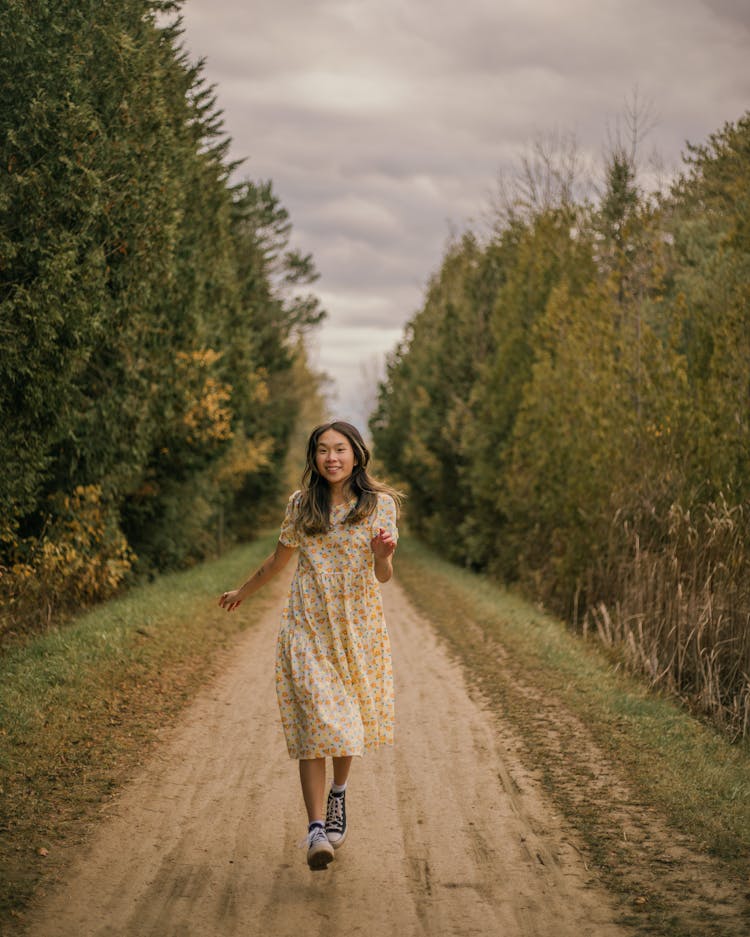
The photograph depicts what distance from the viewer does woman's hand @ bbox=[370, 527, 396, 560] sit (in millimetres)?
5054

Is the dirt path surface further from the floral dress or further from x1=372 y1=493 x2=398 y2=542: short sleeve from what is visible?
x1=372 y1=493 x2=398 y2=542: short sleeve

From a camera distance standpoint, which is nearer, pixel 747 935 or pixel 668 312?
pixel 747 935

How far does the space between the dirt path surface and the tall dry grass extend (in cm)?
342

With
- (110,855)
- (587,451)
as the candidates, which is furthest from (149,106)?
(110,855)

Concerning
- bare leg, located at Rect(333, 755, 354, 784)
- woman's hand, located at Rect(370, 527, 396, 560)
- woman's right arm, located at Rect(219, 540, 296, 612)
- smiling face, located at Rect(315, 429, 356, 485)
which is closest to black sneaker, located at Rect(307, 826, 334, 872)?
bare leg, located at Rect(333, 755, 354, 784)

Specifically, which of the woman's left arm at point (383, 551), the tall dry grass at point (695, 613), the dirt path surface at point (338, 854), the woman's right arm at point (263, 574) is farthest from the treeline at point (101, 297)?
the tall dry grass at point (695, 613)

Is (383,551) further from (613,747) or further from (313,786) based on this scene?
(613,747)

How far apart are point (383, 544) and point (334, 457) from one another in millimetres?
569

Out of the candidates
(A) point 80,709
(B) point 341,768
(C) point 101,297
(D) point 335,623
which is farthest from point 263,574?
(C) point 101,297

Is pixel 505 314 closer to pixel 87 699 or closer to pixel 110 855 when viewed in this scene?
pixel 87 699

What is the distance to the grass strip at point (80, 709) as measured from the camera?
18.4 ft

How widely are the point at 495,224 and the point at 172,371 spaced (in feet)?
54.4

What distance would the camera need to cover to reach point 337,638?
17.1 feet

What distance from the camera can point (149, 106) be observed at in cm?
1237
